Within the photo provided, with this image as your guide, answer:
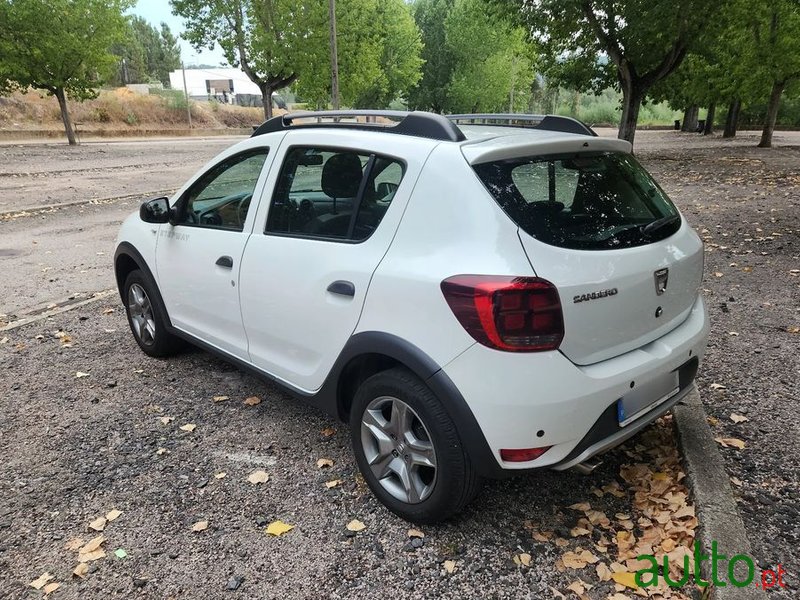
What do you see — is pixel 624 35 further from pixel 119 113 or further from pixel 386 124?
pixel 119 113

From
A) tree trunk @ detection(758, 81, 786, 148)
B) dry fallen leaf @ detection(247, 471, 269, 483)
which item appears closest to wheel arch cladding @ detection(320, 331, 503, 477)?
dry fallen leaf @ detection(247, 471, 269, 483)

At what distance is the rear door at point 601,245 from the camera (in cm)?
233

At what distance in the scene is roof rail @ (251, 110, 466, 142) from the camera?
2672 mm

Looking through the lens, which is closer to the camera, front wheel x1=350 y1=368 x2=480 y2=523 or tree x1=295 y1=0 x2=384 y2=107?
front wheel x1=350 y1=368 x2=480 y2=523

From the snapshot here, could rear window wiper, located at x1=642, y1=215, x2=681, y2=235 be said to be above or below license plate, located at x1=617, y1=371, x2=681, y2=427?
above

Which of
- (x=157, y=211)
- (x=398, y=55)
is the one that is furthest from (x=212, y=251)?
(x=398, y=55)

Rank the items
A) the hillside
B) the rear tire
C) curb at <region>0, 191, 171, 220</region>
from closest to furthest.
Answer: the rear tire → curb at <region>0, 191, 171, 220</region> → the hillside

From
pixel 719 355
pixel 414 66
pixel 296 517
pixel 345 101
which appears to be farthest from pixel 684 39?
pixel 414 66

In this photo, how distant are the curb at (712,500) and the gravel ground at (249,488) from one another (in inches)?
4.5

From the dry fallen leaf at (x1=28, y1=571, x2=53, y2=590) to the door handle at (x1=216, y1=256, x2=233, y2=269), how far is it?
1731 millimetres

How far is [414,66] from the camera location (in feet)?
156

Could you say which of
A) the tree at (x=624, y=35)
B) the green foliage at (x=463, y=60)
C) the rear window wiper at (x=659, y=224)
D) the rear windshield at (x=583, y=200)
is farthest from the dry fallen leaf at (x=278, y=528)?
the green foliage at (x=463, y=60)

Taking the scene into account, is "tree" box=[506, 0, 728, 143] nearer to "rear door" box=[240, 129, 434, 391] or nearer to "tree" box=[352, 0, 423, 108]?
"rear door" box=[240, 129, 434, 391]

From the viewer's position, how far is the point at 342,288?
2.77m
